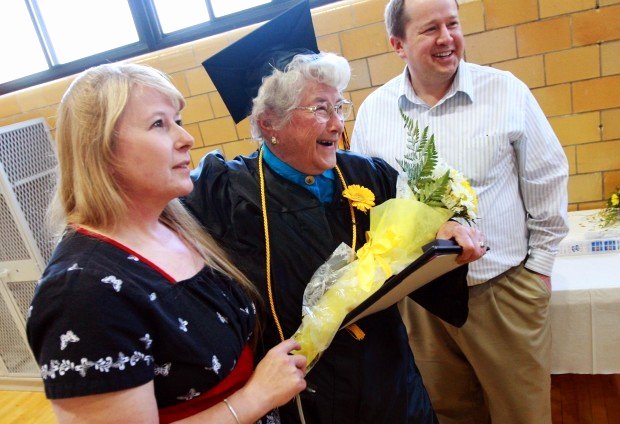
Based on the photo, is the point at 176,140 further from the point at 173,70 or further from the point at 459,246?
the point at 173,70

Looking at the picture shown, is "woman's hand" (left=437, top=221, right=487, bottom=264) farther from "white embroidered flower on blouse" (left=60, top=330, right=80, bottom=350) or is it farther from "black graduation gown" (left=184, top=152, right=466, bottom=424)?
"white embroidered flower on blouse" (left=60, top=330, right=80, bottom=350)

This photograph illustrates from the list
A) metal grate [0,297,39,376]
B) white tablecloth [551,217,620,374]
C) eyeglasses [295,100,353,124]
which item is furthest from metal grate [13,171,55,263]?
white tablecloth [551,217,620,374]

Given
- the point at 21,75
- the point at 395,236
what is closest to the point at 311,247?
the point at 395,236

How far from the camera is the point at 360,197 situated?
1.21 meters

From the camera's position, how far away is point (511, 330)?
1.66 metres

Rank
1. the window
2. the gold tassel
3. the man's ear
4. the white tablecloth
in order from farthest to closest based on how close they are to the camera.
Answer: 1. the window
2. the white tablecloth
3. the man's ear
4. the gold tassel

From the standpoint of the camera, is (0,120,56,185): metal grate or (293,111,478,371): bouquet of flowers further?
(0,120,56,185): metal grate

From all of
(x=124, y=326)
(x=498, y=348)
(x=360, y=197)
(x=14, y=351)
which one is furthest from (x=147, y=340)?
(x=14, y=351)

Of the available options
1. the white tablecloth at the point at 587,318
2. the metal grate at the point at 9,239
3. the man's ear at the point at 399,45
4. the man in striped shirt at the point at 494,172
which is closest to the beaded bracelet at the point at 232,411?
the man in striped shirt at the point at 494,172

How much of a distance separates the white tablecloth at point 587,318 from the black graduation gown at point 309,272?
1.04 m

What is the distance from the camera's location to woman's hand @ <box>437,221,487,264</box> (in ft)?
3.51

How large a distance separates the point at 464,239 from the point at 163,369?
29.0 inches

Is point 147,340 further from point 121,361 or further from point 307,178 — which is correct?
point 307,178

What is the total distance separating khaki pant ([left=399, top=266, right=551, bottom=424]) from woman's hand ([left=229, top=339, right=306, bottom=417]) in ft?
3.11
